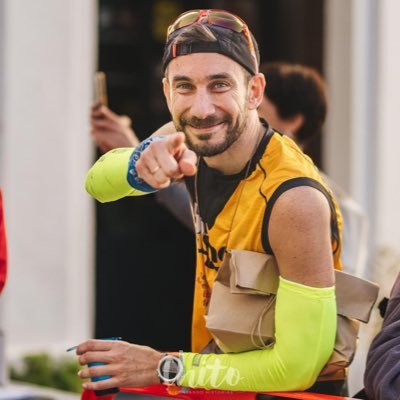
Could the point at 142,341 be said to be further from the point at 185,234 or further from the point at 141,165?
the point at 141,165

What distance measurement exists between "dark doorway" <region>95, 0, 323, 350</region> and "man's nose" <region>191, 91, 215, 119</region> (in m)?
5.14

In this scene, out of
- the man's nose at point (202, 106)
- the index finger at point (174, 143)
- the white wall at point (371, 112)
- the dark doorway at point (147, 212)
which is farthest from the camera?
the dark doorway at point (147, 212)

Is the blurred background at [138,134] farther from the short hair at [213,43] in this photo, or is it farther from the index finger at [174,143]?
the index finger at [174,143]

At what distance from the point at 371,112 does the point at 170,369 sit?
17.4 feet

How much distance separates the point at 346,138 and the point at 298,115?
3.10 meters

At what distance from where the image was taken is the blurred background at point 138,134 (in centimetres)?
685

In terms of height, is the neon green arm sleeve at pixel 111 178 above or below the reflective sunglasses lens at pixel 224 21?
below

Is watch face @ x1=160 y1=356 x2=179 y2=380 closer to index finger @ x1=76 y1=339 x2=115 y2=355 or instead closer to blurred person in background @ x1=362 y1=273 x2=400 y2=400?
index finger @ x1=76 y1=339 x2=115 y2=355

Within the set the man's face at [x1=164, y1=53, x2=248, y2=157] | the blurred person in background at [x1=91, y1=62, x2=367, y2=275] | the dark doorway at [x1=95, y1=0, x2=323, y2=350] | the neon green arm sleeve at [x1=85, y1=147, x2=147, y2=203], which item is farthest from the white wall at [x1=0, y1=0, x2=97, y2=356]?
the man's face at [x1=164, y1=53, x2=248, y2=157]

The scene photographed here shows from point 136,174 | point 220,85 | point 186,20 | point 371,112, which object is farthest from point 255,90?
point 371,112

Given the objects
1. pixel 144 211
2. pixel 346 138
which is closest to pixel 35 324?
pixel 144 211

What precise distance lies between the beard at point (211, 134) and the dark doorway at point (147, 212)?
5.06m

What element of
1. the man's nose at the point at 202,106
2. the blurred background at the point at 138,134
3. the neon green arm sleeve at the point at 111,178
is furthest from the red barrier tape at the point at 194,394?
the blurred background at the point at 138,134

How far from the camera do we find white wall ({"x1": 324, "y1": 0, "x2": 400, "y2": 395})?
791 cm
